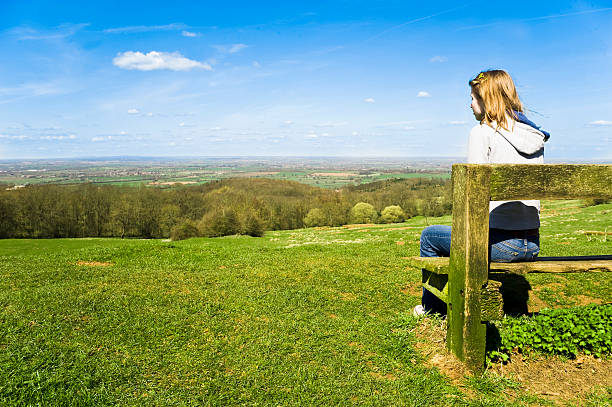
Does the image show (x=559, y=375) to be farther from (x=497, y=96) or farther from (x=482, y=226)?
(x=497, y=96)

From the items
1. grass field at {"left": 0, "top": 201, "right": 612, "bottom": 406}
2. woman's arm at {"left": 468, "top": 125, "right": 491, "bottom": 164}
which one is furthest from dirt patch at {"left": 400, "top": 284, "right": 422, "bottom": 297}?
woman's arm at {"left": 468, "top": 125, "right": 491, "bottom": 164}

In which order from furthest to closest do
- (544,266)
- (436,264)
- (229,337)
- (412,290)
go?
(412,290)
(229,337)
(436,264)
(544,266)

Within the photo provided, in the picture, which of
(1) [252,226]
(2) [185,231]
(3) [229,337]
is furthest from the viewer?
(2) [185,231]

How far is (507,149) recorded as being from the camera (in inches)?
160

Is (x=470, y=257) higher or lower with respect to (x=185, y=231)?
higher

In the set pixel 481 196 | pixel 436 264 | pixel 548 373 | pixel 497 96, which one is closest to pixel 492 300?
pixel 436 264

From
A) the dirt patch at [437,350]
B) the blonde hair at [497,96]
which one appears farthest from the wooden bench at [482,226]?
the blonde hair at [497,96]

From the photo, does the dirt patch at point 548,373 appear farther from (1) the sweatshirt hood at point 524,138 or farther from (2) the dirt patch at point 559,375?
(1) the sweatshirt hood at point 524,138

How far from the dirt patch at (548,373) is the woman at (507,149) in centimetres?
116

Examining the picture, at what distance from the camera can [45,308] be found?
18.5 ft

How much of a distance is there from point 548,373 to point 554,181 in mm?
2070

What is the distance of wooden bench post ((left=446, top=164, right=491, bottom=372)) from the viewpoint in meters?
3.65

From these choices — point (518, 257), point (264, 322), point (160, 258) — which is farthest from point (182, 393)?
point (160, 258)

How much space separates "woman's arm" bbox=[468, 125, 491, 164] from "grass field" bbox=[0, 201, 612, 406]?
2.28 metres
